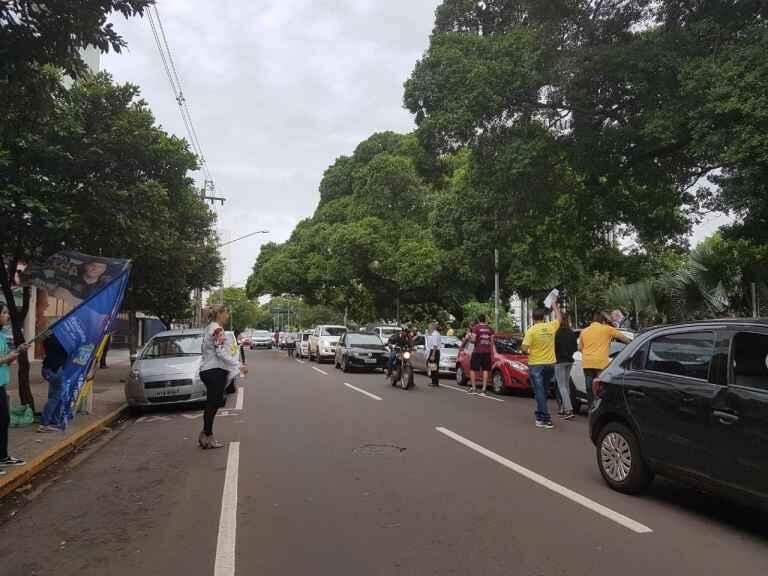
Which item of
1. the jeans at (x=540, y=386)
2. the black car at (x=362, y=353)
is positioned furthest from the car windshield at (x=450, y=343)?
the jeans at (x=540, y=386)

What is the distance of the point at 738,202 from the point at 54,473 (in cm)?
1054

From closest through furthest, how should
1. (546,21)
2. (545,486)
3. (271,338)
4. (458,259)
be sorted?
(545,486), (546,21), (458,259), (271,338)

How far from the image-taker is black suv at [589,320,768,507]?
192 inches

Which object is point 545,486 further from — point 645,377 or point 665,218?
point 665,218

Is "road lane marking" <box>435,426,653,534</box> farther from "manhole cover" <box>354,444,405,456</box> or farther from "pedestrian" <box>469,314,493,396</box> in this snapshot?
"pedestrian" <box>469,314,493,396</box>

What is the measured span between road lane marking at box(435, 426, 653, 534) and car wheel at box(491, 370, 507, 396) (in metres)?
6.50

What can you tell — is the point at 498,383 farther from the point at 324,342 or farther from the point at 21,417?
the point at 324,342

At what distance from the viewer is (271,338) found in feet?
202

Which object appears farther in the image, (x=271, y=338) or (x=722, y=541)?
(x=271, y=338)

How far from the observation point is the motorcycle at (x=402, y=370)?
643 inches

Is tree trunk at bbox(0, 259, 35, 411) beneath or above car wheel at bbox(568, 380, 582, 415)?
above

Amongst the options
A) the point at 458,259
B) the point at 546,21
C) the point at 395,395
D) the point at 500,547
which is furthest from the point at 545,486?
the point at 458,259

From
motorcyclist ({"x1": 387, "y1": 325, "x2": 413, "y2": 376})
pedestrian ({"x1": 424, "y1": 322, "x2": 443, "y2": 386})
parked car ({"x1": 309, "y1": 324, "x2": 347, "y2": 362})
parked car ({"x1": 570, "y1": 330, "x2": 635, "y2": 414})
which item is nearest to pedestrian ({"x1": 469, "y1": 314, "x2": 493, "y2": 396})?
motorcyclist ({"x1": 387, "y1": 325, "x2": 413, "y2": 376})

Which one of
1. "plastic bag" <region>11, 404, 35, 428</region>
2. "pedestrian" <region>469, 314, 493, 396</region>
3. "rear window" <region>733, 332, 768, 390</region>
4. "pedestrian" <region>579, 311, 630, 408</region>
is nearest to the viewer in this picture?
"rear window" <region>733, 332, 768, 390</region>
